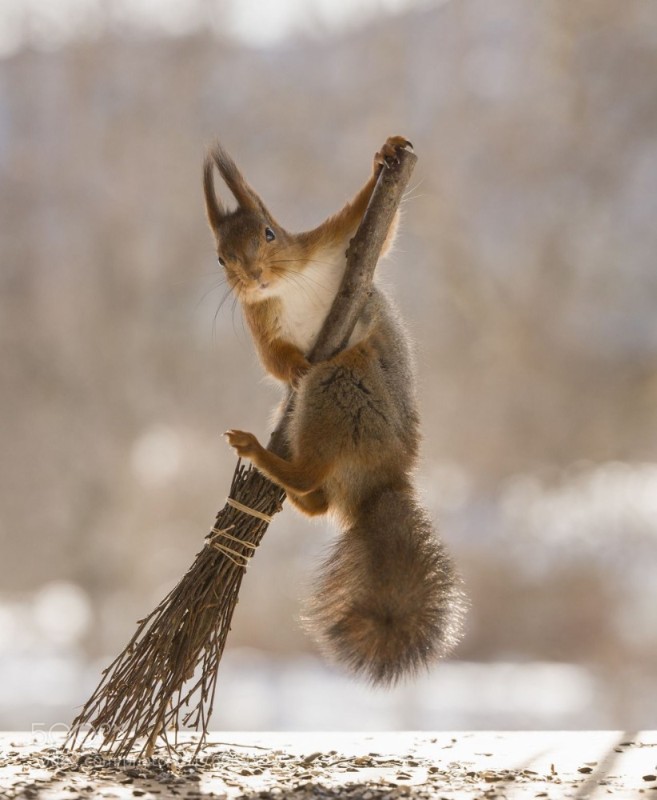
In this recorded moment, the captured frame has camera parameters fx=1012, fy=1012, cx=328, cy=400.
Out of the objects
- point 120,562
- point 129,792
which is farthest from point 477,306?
point 129,792

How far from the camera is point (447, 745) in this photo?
2.40m

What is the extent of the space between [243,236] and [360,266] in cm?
27

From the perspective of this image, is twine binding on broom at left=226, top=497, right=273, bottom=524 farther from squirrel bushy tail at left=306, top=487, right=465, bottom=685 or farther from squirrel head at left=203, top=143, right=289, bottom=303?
squirrel head at left=203, top=143, right=289, bottom=303

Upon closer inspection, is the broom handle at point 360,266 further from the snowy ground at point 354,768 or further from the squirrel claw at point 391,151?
the snowy ground at point 354,768

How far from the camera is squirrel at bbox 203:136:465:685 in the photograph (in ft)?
6.28

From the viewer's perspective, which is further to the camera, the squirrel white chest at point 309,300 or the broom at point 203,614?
the squirrel white chest at point 309,300

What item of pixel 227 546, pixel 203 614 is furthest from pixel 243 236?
pixel 203 614

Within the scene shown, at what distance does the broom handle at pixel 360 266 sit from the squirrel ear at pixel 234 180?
0.24 meters

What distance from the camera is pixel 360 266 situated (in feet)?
7.29

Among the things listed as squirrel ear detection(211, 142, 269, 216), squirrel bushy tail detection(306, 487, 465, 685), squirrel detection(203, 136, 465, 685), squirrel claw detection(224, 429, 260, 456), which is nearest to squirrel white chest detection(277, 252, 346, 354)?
squirrel detection(203, 136, 465, 685)

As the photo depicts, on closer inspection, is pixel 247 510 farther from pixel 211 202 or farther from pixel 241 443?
pixel 211 202

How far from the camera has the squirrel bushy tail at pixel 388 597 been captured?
74.2 inches

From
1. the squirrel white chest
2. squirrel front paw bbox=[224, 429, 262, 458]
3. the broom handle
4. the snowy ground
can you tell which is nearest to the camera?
the snowy ground

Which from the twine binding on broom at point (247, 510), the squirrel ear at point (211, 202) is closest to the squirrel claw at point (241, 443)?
the twine binding on broom at point (247, 510)
